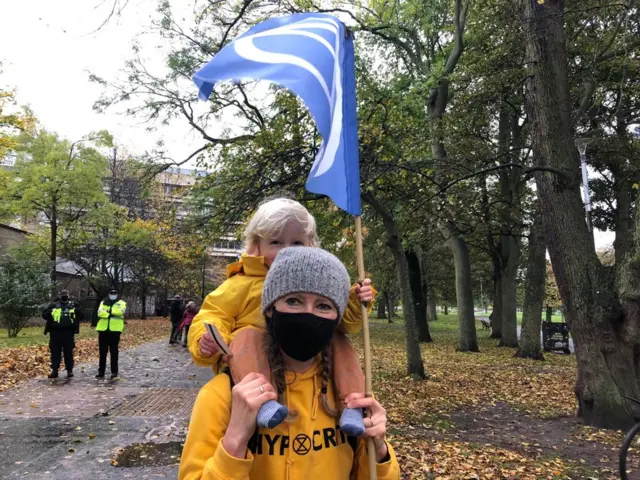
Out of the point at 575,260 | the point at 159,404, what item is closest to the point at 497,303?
the point at 575,260

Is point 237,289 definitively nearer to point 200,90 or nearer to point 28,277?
point 200,90

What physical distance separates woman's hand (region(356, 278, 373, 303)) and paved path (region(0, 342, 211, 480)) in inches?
162

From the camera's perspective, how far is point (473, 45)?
1583 centimetres

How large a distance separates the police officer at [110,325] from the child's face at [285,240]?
32.8ft

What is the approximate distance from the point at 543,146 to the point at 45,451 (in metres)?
8.26

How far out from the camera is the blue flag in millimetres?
2365

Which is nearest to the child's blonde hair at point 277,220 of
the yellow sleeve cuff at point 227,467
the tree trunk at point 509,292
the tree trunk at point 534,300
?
the yellow sleeve cuff at point 227,467

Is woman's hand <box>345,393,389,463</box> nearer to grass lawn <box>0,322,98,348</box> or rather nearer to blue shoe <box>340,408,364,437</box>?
blue shoe <box>340,408,364,437</box>

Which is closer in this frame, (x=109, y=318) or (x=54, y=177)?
(x=109, y=318)

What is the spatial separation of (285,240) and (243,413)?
33.2 inches

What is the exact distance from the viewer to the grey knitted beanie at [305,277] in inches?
68.1

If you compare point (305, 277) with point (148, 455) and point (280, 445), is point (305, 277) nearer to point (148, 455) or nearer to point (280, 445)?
point (280, 445)

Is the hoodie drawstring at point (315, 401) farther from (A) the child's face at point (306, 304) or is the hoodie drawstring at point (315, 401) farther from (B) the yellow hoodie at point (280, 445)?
(A) the child's face at point (306, 304)

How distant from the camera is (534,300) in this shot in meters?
17.7
